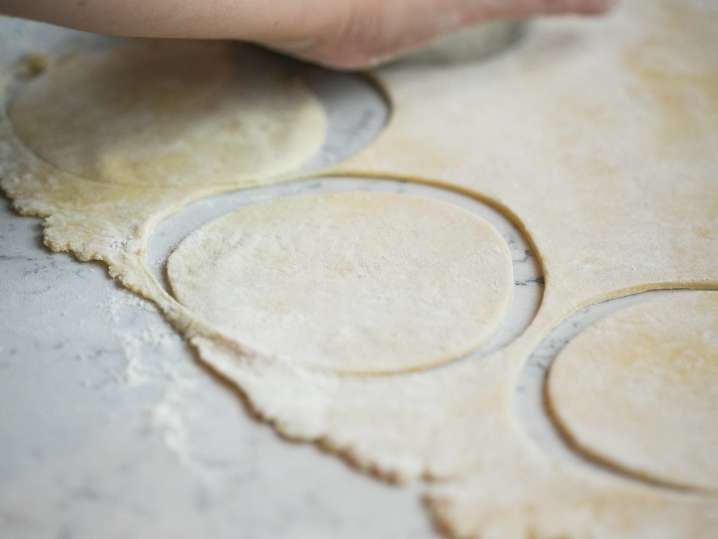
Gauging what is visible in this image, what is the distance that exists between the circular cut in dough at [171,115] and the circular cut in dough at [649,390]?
0.78 m

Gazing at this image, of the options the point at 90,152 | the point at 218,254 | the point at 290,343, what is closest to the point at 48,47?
the point at 90,152

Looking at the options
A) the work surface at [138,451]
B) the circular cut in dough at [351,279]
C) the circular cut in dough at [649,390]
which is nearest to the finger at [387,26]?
the circular cut in dough at [351,279]

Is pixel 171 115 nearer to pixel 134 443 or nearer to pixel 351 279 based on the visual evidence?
pixel 351 279

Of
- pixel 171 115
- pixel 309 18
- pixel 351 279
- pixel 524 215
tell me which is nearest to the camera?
pixel 351 279

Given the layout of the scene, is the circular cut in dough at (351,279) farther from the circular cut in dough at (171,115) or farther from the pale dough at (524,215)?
the circular cut in dough at (171,115)

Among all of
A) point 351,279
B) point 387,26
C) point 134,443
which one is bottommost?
point 134,443

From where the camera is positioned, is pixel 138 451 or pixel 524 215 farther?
pixel 524 215

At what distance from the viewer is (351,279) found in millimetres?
1401

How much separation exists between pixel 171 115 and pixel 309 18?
0.40 m

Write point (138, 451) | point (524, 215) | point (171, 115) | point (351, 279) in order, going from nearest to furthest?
point (138, 451) → point (351, 279) → point (524, 215) → point (171, 115)

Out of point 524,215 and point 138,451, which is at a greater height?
point 524,215

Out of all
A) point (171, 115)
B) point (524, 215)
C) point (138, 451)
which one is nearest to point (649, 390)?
point (524, 215)

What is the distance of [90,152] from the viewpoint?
172 cm

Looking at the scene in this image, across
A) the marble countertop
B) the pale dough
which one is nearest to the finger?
the pale dough
